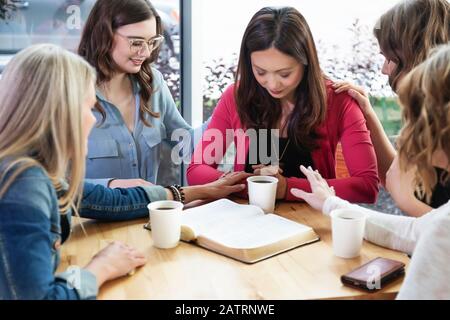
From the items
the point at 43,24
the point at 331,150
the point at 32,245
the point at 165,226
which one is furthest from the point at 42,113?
the point at 43,24

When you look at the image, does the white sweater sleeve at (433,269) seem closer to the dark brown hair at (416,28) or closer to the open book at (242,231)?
the open book at (242,231)

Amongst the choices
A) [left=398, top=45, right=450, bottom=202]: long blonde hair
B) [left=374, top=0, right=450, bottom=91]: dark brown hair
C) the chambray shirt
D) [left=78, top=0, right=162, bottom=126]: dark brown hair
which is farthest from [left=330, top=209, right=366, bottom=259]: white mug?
[left=78, top=0, right=162, bottom=126]: dark brown hair

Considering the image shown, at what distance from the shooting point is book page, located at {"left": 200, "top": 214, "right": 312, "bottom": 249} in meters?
1.29

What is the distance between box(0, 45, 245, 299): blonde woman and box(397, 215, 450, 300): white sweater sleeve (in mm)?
563

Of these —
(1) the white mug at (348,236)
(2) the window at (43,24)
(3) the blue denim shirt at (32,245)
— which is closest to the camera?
(3) the blue denim shirt at (32,245)

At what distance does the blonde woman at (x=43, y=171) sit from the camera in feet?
3.22

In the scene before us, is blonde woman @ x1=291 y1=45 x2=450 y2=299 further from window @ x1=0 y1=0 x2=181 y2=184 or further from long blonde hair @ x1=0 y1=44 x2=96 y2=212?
window @ x1=0 y1=0 x2=181 y2=184

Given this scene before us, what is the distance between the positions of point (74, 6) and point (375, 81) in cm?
148

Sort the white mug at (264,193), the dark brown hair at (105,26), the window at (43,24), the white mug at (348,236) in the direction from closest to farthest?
the white mug at (348,236), the white mug at (264,193), the dark brown hair at (105,26), the window at (43,24)

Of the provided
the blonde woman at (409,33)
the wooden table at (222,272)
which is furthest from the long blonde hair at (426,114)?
the blonde woman at (409,33)

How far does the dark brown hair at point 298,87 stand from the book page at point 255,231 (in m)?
0.48

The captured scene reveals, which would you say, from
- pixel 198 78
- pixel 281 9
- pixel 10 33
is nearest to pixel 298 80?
pixel 281 9

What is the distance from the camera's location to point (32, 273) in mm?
978
